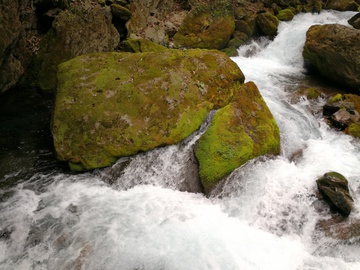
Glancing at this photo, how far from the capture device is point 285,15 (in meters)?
19.9

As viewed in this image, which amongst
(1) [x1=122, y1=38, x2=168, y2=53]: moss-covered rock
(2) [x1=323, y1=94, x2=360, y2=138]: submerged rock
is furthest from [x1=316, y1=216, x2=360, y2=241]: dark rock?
(1) [x1=122, y1=38, x2=168, y2=53]: moss-covered rock

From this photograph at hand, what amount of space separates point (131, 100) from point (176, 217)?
139 inches

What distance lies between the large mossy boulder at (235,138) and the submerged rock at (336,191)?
152 cm

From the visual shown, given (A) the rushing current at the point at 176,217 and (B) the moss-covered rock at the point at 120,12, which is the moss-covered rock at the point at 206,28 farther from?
(A) the rushing current at the point at 176,217

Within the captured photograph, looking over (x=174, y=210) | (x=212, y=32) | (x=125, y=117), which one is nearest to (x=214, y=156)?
(x=174, y=210)

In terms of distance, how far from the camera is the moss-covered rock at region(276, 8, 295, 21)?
65.3ft

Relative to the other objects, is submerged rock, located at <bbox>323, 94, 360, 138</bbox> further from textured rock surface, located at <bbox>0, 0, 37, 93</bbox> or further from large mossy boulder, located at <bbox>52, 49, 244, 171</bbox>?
textured rock surface, located at <bbox>0, 0, 37, 93</bbox>

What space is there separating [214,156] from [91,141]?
3.16 meters

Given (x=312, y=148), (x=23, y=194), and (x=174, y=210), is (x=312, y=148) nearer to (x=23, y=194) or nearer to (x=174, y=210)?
(x=174, y=210)

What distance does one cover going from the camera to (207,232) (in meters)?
5.95

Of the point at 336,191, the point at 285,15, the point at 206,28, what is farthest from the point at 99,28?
the point at 285,15

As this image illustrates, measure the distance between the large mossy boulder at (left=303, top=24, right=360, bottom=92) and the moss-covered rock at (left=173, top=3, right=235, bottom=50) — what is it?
4394 mm

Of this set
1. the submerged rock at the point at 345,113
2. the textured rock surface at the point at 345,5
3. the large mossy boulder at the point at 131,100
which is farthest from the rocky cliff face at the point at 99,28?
the textured rock surface at the point at 345,5

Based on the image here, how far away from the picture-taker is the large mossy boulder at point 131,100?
24.5 feet
